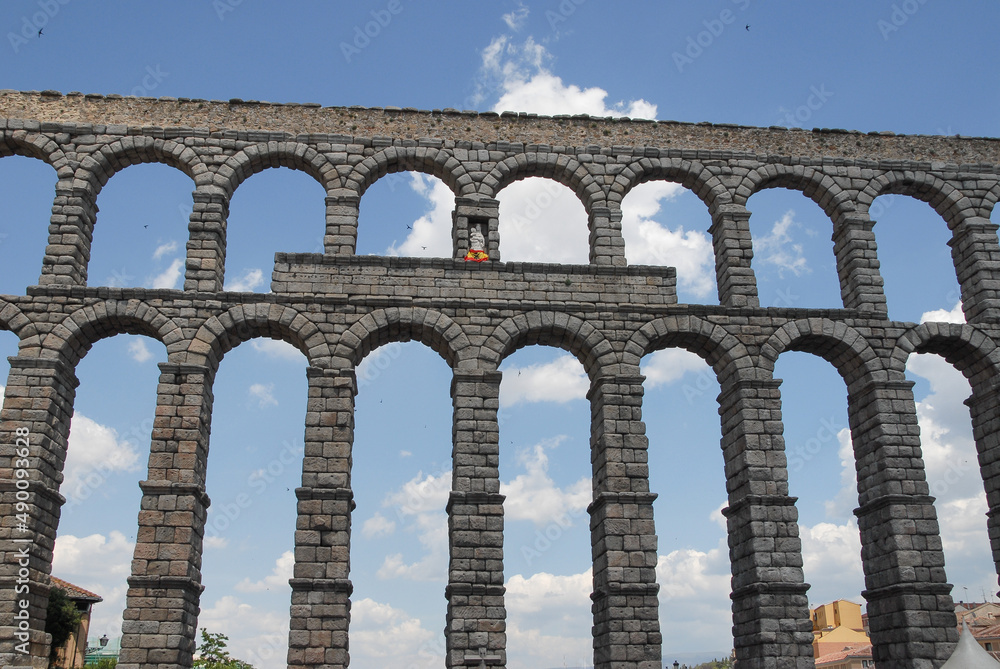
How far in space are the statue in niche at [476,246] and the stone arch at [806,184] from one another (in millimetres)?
5583

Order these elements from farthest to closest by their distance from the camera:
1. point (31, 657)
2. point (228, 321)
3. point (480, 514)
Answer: point (228, 321) → point (480, 514) → point (31, 657)

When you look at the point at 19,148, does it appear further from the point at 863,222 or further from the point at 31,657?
the point at 863,222

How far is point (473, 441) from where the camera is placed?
629 inches

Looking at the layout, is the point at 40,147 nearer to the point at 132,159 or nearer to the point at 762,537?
the point at 132,159

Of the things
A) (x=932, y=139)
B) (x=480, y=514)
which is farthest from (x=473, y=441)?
(x=932, y=139)

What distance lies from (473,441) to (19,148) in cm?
1159

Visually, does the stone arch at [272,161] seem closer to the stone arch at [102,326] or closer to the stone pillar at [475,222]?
the stone pillar at [475,222]

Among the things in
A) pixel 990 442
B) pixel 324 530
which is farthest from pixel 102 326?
pixel 990 442

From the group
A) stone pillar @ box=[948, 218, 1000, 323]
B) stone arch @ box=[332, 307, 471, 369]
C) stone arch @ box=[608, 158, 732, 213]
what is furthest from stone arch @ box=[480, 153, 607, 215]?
stone pillar @ box=[948, 218, 1000, 323]

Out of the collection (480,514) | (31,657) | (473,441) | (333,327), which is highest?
(333,327)

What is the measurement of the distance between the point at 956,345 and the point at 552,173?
29.8ft

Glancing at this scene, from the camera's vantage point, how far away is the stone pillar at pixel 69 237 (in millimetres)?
17172

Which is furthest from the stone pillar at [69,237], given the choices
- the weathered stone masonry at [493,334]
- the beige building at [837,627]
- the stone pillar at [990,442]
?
the beige building at [837,627]

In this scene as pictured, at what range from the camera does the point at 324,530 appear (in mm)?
15148
